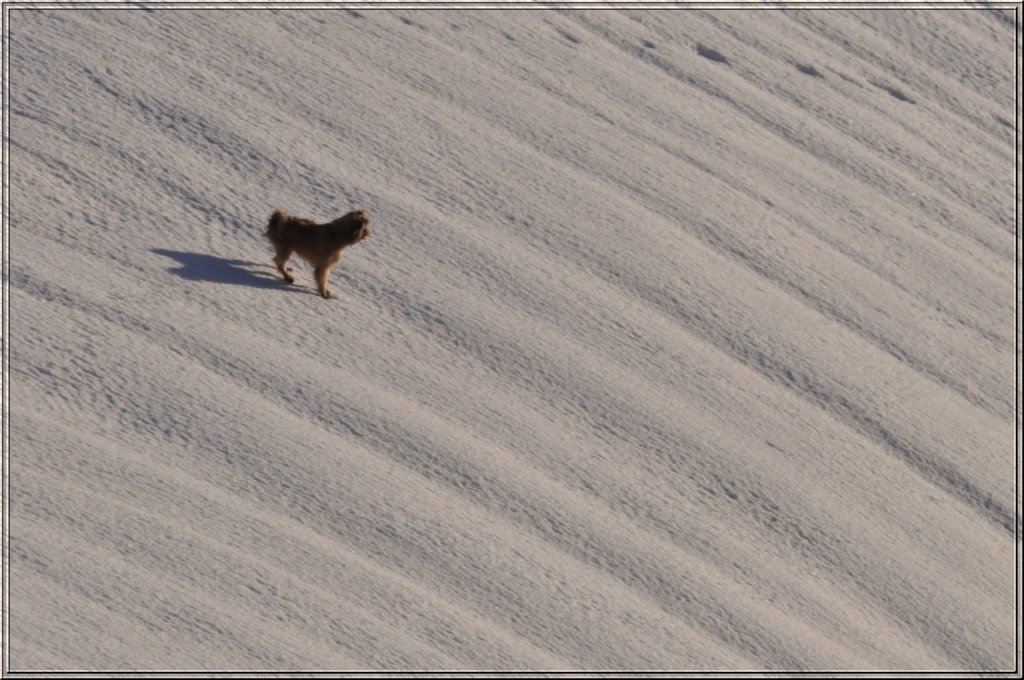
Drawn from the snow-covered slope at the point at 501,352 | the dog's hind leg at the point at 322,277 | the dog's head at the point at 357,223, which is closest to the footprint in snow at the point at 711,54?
the snow-covered slope at the point at 501,352

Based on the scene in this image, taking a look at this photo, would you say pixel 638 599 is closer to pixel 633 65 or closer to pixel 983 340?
pixel 983 340

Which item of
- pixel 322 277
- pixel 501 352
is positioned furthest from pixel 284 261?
pixel 501 352

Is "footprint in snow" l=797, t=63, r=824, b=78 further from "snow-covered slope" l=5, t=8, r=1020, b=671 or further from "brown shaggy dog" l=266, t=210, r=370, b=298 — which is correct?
"brown shaggy dog" l=266, t=210, r=370, b=298

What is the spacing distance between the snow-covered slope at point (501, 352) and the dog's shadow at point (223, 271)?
0.03m

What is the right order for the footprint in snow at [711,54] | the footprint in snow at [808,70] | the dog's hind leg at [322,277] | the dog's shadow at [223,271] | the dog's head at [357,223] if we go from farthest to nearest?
the footprint in snow at [808,70], the footprint in snow at [711,54], the dog's shadow at [223,271], the dog's hind leg at [322,277], the dog's head at [357,223]

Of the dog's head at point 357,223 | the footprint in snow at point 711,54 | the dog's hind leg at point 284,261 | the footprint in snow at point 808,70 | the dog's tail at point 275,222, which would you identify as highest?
the footprint in snow at point 808,70

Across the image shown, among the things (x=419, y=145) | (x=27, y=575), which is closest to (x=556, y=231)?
(x=419, y=145)

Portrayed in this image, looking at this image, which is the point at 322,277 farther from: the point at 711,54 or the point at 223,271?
the point at 711,54

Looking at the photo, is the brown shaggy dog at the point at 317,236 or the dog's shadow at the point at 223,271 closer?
the brown shaggy dog at the point at 317,236

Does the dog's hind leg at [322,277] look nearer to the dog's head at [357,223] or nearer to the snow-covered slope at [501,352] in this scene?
the snow-covered slope at [501,352]

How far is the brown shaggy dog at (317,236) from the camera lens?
22.8ft

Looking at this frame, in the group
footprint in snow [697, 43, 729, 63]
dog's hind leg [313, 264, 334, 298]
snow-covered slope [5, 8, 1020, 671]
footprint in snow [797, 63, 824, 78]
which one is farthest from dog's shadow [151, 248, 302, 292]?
footprint in snow [797, 63, 824, 78]

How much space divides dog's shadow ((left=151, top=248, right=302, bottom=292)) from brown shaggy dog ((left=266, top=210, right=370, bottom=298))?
25 cm

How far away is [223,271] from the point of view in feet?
24.3
